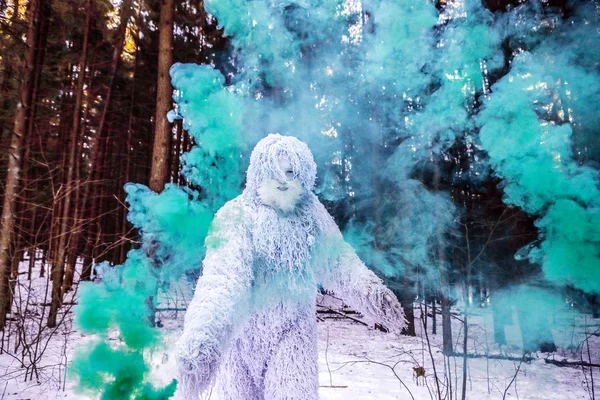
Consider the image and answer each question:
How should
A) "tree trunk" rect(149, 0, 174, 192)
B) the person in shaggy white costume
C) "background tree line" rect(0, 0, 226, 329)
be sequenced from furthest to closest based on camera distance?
"tree trunk" rect(149, 0, 174, 192) → "background tree line" rect(0, 0, 226, 329) → the person in shaggy white costume

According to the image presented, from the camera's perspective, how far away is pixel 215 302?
5.00 feet

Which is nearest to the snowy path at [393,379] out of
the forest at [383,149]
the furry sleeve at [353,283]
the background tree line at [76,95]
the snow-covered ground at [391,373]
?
→ the snow-covered ground at [391,373]

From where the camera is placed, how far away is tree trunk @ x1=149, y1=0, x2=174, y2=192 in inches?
197

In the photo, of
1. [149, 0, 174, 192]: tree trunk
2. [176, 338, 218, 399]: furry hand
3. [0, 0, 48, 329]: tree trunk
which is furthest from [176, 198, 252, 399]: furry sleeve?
[0, 0, 48, 329]: tree trunk

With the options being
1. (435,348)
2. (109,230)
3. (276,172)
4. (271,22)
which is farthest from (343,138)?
(109,230)

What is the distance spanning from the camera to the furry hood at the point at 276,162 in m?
1.86

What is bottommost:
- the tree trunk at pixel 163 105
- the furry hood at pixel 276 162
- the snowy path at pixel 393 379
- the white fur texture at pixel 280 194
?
the snowy path at pixel 393 379

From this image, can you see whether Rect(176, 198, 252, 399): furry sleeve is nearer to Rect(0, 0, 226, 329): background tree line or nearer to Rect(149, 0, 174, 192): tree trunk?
Rect(0, 0, 226, 329): background tree line

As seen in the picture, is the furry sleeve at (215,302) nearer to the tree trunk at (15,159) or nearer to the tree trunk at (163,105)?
the tree trunk at (163,105)

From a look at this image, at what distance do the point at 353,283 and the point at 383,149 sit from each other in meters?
4.39

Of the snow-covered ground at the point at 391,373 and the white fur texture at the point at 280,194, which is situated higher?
the white fur texture at the point at 280,194

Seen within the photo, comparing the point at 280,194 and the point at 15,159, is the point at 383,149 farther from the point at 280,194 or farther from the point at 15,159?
the point at 15,159

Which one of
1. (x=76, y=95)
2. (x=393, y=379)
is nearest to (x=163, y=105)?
(x=76, y=95)

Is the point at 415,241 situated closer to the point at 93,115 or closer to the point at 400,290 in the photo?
the point at 400,290
